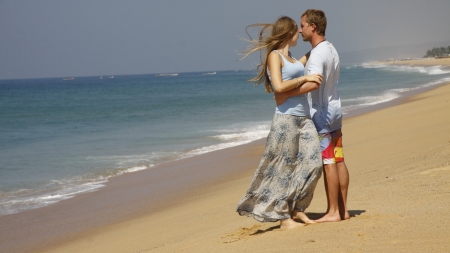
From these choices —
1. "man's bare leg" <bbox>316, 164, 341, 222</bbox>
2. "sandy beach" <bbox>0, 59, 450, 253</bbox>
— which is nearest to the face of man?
"man's bare leg" <bbox>316, 164, 341, 222</bbox>

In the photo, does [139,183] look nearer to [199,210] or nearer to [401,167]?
[199,210]

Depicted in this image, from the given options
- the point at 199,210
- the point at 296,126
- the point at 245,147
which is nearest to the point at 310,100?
the point at 296,126

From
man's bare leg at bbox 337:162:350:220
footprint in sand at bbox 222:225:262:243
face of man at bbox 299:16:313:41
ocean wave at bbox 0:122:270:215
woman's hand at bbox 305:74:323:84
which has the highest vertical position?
face of man at bbox 299:16:313:41

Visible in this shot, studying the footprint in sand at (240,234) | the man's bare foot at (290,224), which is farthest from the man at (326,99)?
the footprint in sand at (240,234)

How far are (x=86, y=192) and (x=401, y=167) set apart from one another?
18.2 ft

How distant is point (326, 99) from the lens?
471 cm

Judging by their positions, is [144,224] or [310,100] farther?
[144,224]

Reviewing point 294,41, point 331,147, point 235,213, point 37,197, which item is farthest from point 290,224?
point 37,197

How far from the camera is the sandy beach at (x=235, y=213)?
438cm

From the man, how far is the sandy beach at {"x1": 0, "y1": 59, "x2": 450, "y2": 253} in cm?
39

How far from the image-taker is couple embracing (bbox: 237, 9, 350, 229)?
4.63 m

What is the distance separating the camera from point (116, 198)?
9.59 m

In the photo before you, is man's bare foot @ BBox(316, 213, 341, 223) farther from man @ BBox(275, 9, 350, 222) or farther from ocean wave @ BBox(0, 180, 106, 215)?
ocean wave @ BBox(0, 180, 106, 215)

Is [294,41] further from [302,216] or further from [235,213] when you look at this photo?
[235,213]
